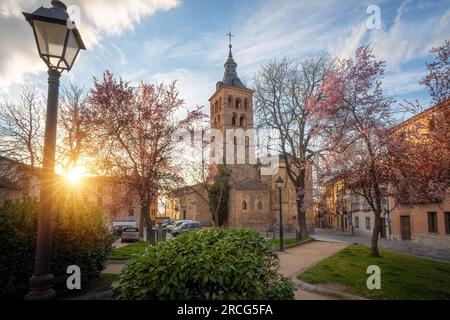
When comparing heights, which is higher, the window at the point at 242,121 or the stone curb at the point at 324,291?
the window at the point at 242,121

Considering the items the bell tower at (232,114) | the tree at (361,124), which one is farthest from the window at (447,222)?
the bell tower at (232,114)

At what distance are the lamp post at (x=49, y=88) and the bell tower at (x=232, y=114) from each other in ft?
137

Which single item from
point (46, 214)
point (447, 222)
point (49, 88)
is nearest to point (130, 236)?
point (46, 214)

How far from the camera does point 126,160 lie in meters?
14.3

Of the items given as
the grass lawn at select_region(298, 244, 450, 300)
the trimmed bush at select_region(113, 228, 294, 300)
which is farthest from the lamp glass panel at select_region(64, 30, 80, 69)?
the grass lawn at select_region(298, 244, 450, 300)

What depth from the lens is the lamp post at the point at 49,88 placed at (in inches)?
145

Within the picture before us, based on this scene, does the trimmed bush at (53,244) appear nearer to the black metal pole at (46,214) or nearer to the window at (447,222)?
the black metal pole at (46,214)

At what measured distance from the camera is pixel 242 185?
44.2m

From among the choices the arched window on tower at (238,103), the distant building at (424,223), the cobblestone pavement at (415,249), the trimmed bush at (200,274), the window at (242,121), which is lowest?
the cobblestone pavement at (415,249)

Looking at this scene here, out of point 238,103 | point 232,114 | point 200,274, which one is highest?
point 238,103

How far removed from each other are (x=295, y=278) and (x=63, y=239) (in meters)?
7.16

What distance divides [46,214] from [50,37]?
256 centimetres

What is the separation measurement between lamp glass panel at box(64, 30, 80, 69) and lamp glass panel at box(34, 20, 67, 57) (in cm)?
8

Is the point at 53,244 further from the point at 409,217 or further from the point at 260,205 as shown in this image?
the point at 260,205
